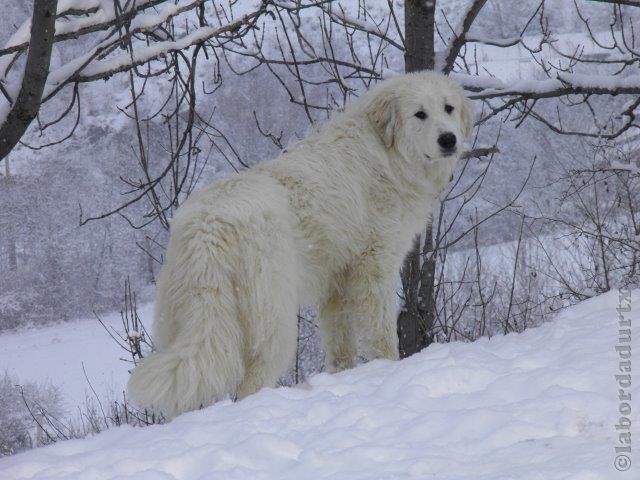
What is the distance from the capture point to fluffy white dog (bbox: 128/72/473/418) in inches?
146

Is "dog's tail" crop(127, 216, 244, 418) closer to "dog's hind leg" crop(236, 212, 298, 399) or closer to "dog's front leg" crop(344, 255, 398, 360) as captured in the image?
"dog's hind leg" crop(236, 212, 298, 399)

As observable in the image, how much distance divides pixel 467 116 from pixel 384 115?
2.31 ft

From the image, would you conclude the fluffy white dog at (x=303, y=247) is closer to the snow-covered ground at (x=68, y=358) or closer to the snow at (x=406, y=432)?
the snow at (x=406, y=432)

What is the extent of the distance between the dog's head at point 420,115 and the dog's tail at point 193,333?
1.92m

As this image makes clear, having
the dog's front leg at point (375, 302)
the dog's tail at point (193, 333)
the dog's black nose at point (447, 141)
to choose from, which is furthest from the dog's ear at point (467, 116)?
the dog's tail at point (193, 333)

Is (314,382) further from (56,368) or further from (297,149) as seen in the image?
(56,368)

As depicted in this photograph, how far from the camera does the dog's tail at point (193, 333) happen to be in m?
3.56

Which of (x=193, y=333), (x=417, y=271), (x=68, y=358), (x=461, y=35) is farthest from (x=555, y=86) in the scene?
(x=68, y=358)

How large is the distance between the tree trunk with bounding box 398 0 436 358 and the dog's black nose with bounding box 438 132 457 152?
1.12 meters

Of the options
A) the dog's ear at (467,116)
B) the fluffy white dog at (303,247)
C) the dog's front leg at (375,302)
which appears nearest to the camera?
the fluffy white dog at (303,247)

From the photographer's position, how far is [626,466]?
7.00 ft

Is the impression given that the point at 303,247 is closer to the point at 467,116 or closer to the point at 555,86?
the point at 467,116

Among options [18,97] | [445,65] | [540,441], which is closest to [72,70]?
[18,97]

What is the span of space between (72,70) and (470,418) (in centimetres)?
213
